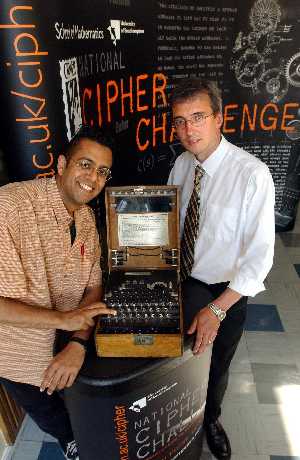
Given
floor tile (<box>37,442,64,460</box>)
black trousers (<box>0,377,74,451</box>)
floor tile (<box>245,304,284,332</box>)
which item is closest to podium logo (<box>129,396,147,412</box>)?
black trousers (<box>0,377,74,451</box>)

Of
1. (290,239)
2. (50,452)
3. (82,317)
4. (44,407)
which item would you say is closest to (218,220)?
(82,317)

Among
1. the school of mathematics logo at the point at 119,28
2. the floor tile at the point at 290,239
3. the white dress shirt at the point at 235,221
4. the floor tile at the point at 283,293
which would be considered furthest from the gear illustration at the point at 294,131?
the white dress shirt at the point at 235,221

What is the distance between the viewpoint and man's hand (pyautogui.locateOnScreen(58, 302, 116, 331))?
113 cm

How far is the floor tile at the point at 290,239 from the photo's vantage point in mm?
3646

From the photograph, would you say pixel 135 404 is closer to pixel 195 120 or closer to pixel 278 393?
pixel 195 120

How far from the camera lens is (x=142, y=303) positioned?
115 centimetres

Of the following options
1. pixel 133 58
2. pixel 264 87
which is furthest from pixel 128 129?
pixel 264 87

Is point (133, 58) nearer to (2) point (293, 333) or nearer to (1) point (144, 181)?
(1) point (144, 181)

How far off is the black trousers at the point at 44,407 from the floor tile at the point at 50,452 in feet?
0.57

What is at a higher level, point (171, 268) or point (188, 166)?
point (188, 166)

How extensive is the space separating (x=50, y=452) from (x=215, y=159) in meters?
1.57

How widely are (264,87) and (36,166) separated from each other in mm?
2438

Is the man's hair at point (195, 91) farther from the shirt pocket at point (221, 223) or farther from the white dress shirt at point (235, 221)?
the shirt pocket at point (221, 223)

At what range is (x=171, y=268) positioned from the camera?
4.42 ft
